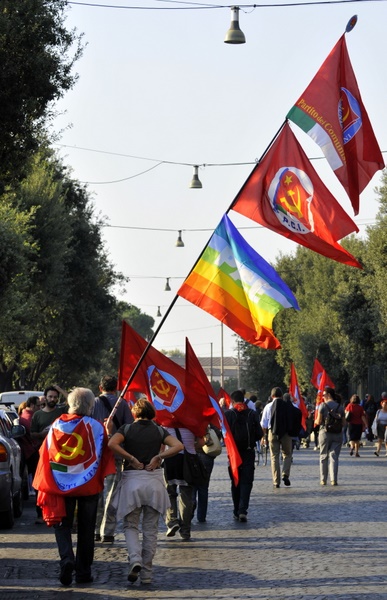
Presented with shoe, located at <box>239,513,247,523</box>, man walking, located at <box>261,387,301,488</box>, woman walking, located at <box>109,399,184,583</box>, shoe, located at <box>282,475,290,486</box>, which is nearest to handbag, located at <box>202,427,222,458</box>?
shoe, located at <box>239,513,247,523</box>

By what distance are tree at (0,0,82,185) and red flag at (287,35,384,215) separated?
6443mm

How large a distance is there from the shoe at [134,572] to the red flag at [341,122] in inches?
194

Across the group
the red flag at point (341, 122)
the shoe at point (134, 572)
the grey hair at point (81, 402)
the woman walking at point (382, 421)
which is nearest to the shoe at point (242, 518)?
the red flag at point (341, 122)

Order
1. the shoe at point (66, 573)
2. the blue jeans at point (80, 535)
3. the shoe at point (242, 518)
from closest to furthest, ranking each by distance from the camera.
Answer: the shoe at point (66, 573)
the blue jeans at point (80, 535)
the shoe at point (242, 518)

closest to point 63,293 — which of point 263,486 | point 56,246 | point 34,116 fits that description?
point 56,246

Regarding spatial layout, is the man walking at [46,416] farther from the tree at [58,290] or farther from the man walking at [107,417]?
the tree at [58,290]

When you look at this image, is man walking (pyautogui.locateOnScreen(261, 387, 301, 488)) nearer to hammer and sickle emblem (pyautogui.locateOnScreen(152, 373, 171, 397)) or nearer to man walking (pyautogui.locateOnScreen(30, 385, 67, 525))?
man walking (pyautogui.locateOnScreen(30, 385, 67, 525))

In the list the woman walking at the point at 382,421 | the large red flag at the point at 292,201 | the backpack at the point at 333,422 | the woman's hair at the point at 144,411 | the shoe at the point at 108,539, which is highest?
the large red flag at the point at 292,201

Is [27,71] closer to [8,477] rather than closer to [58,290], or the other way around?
[8,477]

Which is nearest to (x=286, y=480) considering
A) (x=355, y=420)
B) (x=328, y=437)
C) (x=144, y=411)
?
(x=328, y=437)

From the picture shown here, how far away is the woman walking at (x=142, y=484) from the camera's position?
10.9 metres

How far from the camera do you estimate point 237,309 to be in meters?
13.4

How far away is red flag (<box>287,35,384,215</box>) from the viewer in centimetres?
1384

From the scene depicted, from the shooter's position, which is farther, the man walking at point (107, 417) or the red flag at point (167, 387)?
the man walking at point (107, 417)
